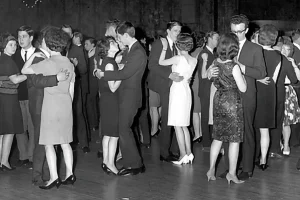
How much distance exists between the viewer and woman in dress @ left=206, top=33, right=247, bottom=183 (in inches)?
190

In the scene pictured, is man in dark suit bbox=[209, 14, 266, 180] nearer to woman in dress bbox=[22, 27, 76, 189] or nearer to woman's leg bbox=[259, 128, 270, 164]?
woman's leg bbox=[259, 128, 270, 164]

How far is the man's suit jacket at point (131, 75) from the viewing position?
5176 mm

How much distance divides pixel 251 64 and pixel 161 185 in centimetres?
141

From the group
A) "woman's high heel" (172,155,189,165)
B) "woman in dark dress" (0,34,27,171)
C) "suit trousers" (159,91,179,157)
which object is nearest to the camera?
"woman in dark dress" (0,34,27,171)

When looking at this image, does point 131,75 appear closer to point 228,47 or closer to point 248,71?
point 228,47

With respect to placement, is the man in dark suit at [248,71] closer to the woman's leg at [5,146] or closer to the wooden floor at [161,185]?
the wooden floor at [161,185]

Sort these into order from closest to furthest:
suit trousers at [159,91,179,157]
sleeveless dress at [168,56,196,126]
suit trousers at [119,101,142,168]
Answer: suit trousers at [119,101,142,168] < sleeveless dress at [168,56,196,126] < suit trousers at [159,91,179,157]

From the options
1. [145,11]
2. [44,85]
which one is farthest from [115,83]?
[145,11]

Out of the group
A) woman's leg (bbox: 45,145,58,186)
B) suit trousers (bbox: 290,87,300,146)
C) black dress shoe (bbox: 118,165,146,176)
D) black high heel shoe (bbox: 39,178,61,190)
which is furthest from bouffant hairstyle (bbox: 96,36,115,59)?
suit trousers (bbox: 290,87,300,146)

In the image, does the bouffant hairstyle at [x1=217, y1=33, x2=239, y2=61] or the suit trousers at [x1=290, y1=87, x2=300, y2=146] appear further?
the suit trousers at [x1=290, y1=87, x2=300, y2=146]

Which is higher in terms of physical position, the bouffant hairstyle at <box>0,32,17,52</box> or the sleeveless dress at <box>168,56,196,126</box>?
the bouffant hairstyle at <box>0,32,17,52</box>

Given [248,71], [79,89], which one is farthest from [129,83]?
[79,89]

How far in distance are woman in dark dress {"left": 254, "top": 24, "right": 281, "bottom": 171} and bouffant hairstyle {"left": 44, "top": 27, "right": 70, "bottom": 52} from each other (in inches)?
81.1

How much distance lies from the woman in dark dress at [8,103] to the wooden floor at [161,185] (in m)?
0.41
